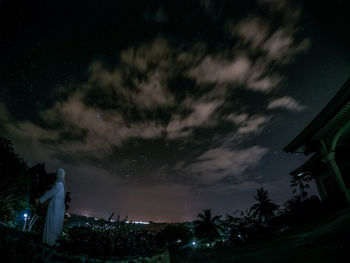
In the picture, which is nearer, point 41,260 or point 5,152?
point 41,260

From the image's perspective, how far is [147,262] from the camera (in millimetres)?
3826

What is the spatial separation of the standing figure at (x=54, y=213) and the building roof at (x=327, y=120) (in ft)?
29.5

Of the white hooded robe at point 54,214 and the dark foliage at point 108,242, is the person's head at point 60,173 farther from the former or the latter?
the dark foliage at point 108,242

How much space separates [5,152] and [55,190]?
21447 millimetres

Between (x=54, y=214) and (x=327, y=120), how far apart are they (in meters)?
9.81

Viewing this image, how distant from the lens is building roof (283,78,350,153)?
602 centimetres

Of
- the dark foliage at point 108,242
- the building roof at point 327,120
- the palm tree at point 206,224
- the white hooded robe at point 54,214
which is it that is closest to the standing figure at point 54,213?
the white hooded robe at point 54,214

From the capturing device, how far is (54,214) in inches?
177

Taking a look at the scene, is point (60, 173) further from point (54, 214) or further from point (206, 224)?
point (206, 224)

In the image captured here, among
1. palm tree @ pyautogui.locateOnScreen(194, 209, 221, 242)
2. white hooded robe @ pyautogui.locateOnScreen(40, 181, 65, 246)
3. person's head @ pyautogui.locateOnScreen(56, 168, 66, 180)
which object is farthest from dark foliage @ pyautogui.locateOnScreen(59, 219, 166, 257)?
palm tree @ pyautogui.locateOnScreen(194, 209, 221, 242)

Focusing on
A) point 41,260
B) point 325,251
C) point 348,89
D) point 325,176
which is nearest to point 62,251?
point 41,260

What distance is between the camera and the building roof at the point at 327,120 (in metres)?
6.02

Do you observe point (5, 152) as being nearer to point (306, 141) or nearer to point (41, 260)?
point (41, 260)

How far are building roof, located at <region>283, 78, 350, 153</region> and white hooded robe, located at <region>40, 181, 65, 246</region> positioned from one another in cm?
899
